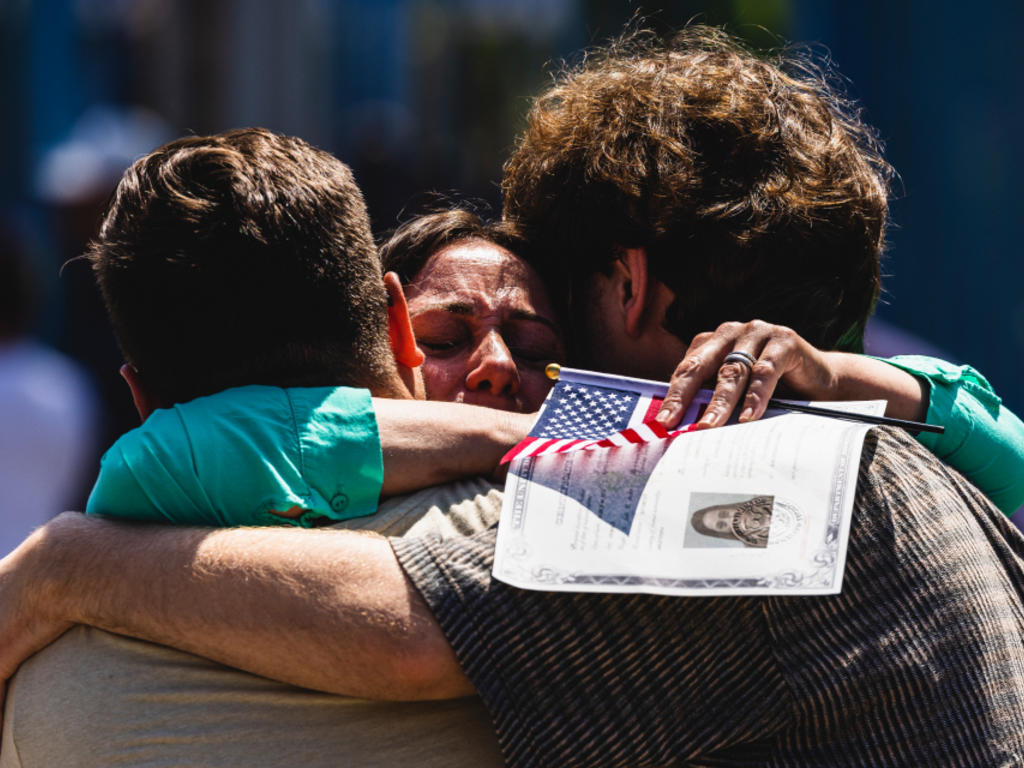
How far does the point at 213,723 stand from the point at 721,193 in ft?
4.28

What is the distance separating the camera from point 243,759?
1.80 metres

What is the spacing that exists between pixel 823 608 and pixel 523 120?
156cm

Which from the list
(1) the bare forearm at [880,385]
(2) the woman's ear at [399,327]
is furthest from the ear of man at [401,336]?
(1) the bare forearm at [880,385]

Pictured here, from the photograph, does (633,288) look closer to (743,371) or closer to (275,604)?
(743,371)

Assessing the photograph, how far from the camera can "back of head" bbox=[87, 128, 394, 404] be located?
1.95 meters

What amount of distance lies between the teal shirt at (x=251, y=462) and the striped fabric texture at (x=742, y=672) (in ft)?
0.80

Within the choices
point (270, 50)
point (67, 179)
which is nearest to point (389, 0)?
point (270, 50)

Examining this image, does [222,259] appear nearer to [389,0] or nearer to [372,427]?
[372,427]

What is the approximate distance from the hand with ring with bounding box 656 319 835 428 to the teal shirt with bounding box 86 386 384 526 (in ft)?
1.64

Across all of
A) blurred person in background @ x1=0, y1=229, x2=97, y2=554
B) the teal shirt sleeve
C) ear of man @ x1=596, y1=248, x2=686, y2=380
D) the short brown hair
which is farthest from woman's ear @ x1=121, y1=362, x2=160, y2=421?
blurred person in background @ x1=0, y1=229, x2=97, y2=554

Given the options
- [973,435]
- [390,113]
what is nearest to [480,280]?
[973,435]

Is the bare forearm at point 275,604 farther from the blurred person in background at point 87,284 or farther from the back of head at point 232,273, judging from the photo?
the blurred person in background at point 87,284

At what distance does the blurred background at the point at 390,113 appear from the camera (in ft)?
18.0

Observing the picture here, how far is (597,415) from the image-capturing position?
6.45 feet
